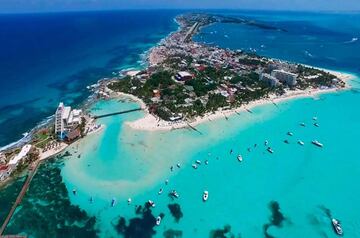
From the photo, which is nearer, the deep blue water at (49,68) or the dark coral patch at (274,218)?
the dark coral patch at (274,218)

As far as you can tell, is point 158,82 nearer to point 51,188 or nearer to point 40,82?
point 40,82

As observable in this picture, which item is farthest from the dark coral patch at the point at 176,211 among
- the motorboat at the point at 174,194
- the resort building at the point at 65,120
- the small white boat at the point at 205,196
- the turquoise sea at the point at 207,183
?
the resort building at the point at 65,120

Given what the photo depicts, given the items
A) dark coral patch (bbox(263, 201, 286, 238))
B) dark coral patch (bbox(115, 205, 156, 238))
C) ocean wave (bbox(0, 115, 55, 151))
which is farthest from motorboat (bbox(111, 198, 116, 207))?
ocean wave (bbox(0, 115, 55, 151))

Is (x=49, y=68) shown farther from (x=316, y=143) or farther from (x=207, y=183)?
(x=316, y=143)

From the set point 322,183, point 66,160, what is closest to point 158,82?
point 66,160

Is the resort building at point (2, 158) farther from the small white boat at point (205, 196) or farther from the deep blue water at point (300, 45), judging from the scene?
the deep blue water at point (300, 45)

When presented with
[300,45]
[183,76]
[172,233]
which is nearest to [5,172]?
[172,233]

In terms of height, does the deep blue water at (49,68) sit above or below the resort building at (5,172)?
below
